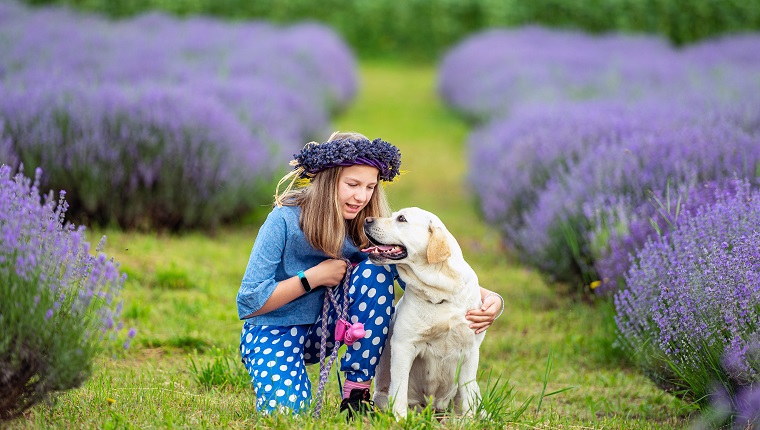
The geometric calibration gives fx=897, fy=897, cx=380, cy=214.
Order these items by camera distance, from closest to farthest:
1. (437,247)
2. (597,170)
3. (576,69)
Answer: (437,247)
(597,170)
(576,69)

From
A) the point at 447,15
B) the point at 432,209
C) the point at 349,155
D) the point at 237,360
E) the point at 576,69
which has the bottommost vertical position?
the point at 432,209

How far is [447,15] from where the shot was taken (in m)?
21.2

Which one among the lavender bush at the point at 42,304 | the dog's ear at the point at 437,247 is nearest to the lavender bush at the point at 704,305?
the dog's ear at the point at 437,247

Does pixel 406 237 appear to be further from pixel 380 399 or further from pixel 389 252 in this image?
pixel 380 399

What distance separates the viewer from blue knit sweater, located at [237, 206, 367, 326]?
128 inches

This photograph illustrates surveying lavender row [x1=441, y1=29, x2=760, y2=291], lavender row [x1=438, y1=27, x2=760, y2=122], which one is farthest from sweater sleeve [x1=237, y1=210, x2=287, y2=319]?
lavender row [x1=438, y1=27, x2=760, y2=122]

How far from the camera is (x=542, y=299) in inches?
224

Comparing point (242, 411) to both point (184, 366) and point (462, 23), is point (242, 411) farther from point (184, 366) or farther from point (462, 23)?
point (462, 23)

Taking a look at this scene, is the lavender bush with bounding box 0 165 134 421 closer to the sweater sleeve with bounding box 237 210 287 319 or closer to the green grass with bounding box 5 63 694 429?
the green grass with bounding box 5 63 694 429

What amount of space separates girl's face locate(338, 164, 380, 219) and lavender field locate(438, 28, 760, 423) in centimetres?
118

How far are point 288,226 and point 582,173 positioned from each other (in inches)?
110

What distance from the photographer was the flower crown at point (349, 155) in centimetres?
331

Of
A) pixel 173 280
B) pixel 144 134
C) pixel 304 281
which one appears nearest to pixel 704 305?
pixel 304 281

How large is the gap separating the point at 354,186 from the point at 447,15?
726 inches
